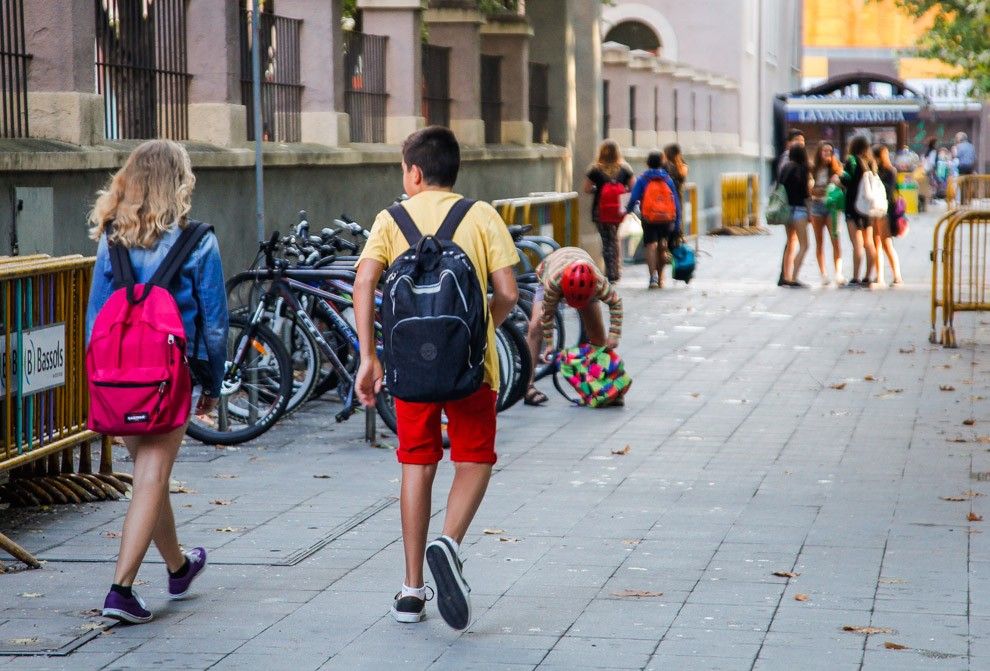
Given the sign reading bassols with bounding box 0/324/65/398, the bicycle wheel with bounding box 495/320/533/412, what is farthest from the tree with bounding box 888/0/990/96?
the sign reading bassols with bounding box 0/324/65/398

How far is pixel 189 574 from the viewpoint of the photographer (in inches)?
239

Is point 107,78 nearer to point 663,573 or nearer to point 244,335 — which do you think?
point 244,335

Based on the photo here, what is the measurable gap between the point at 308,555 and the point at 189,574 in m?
0.79

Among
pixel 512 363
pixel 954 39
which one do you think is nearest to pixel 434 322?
pixel 512 363

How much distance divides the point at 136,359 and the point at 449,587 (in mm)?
1292

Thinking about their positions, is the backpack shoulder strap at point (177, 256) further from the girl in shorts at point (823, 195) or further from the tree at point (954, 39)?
the tree at point (954, 39)

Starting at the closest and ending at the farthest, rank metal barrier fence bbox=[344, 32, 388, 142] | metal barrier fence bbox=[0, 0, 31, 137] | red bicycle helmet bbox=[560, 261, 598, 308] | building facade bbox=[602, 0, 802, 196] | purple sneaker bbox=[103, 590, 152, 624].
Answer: purple sneaker bbox=[103, 590, 152, 624]
metal barrier fence bbox=[0, 0, 31, 137]
red bicycle helmet bbox=[560, 261, 598, 308]
metal barrier fence bbox=[344, 32, 388, 142]
building facade bbox=[602, 0, 802, 196]

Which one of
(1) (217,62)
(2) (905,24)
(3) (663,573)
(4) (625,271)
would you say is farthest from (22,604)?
(2) (905,24)

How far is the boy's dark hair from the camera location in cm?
577

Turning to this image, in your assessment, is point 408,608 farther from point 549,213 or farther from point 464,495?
point 549,213

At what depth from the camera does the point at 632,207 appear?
19.6 m

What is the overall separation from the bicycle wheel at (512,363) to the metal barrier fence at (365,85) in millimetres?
5449

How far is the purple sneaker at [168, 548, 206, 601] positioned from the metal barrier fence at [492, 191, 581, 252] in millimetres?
11081

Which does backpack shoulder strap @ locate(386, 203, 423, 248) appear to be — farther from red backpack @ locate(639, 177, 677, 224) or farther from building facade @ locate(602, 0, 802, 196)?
building facade @ locate(602, 0, 802, 196)
